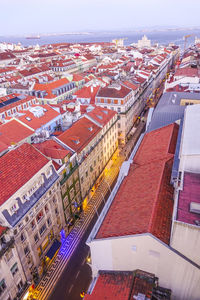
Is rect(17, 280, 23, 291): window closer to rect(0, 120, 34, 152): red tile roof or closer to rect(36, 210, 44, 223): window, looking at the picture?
rect(36, 210, 44, 223): window

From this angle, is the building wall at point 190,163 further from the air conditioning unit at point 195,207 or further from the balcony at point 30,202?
the balcony at point 30,202

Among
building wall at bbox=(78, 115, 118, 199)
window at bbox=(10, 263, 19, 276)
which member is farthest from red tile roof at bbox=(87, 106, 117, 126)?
window at bbox=(10, 263, 19, 276)

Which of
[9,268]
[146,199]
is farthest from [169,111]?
[9,268]

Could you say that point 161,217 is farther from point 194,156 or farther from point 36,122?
point 36,122

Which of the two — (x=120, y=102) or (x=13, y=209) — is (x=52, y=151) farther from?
(x=120, y=102)

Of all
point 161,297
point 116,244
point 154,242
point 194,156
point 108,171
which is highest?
point 194,156

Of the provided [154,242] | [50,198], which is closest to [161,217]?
[154,242]
